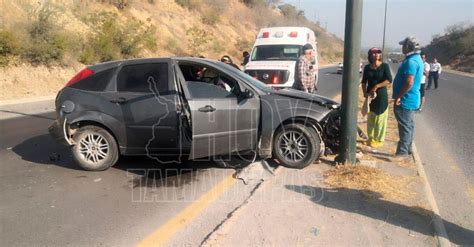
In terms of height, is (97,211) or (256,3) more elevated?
(256,3)

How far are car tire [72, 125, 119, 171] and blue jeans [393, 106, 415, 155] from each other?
14.2ft

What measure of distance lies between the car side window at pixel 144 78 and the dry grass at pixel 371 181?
2632 millimetres

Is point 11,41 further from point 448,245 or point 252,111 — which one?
point 448,245

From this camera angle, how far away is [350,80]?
5.98 meters

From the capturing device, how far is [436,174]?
606 cm

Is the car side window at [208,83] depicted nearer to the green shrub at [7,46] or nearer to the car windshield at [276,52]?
the car windshield at [276,52]

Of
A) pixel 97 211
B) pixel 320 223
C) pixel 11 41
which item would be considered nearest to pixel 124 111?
pixel 97 211

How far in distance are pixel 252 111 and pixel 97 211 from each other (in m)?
2.45

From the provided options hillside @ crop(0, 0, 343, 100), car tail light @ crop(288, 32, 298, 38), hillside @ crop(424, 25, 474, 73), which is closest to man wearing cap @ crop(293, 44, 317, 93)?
car tail light @ crop(288, 32, 298, 38)

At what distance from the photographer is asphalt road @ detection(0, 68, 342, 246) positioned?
4.14 metres

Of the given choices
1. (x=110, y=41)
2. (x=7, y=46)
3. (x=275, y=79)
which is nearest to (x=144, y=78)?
(x=275, y=79)

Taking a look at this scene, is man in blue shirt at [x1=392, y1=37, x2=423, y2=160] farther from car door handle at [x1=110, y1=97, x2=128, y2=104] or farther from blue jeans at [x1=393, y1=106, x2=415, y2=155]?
car door handle at [x1=110, y1=97, x2=128, y2=104]

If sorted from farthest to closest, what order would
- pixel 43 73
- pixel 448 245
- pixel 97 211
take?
pixel 43 73, pixel 97 211, pixel 448 245

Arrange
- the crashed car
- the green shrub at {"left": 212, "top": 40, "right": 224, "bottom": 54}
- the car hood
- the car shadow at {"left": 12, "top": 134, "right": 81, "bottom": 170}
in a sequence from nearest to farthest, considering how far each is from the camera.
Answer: the crashed car
the car hood
the car shadow at {"left": 12, "top": 134, "right": 81, "bottom": 170}
the green shrub at {"left": 212, "top": 40, "right": 224, "bottom": 54}
